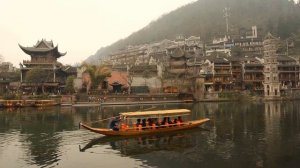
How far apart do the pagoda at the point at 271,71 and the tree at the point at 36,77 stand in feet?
172

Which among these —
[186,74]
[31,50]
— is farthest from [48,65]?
[186,74]

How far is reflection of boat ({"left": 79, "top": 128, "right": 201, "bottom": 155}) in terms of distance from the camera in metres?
24.1

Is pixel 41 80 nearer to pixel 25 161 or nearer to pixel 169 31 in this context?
pixel 25 161

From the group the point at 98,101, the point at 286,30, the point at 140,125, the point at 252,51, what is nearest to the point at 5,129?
the point at 140,125

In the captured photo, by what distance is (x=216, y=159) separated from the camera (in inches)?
801

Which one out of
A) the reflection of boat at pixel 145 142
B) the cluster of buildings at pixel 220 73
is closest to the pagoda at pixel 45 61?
the cluster of buildings at pixel 220 73

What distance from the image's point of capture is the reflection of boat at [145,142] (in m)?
24.1

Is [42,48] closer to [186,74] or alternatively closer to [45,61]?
[45,61]

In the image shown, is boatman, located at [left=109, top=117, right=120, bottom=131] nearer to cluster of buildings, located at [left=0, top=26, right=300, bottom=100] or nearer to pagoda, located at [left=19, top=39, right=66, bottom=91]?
cluster of buildings, located at [left=0, top=26, right=300, bottom=100]

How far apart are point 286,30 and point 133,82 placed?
78123 millimetres

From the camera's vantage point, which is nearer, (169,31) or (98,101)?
(98,101)

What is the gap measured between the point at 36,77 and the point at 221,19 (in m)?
103

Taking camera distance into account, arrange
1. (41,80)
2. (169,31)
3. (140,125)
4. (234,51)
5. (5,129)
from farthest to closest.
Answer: (169,31)
(234,51)
(41,80)
(5,129)
(140,125)

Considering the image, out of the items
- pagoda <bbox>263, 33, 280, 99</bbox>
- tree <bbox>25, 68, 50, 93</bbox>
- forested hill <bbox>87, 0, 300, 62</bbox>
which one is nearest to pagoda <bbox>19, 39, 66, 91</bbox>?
tree <bbox>25, 68, 50, 93</bbox>
